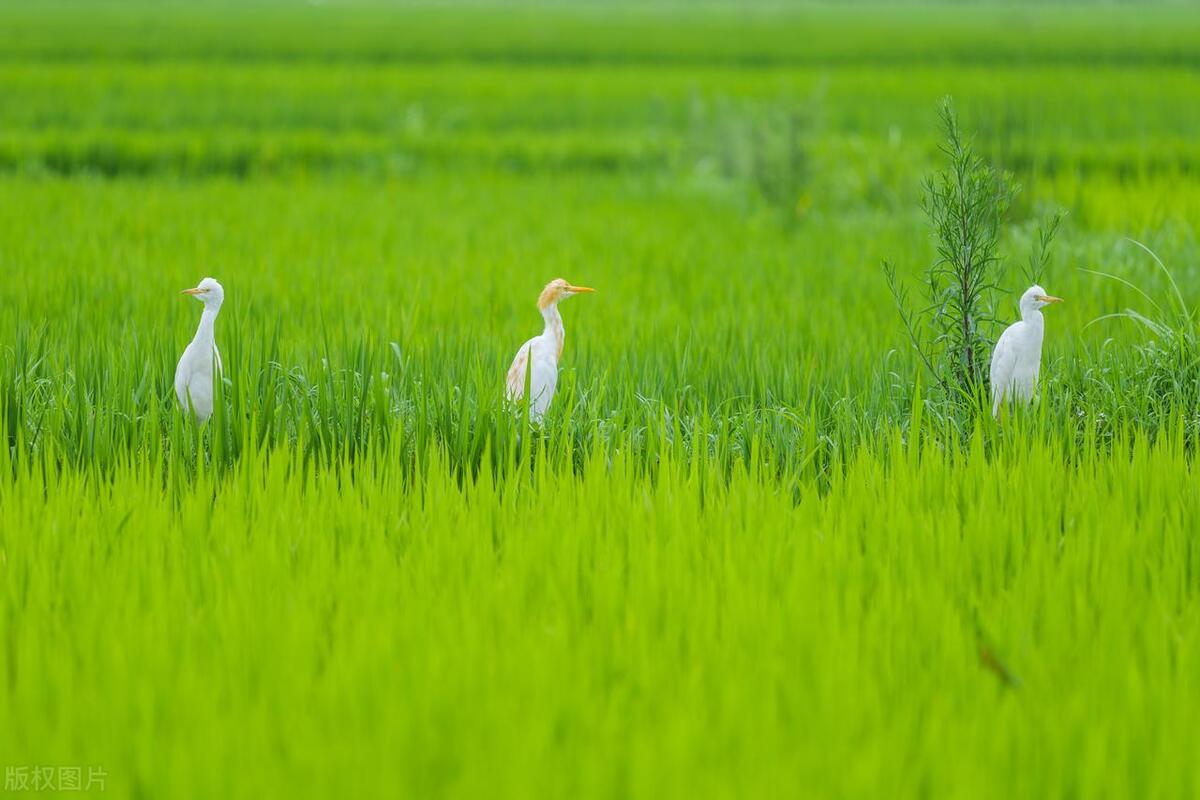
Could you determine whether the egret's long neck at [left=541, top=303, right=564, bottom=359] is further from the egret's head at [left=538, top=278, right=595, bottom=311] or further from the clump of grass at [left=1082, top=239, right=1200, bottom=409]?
the clump of grass at [left=1082, top=239, right=1200, bottom=409]

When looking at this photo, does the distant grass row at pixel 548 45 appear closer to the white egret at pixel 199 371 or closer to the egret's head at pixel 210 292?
the egret's head at pixel 210 292

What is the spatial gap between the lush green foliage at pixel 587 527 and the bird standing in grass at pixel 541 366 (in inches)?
2.4

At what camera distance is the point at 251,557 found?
2.22 meters

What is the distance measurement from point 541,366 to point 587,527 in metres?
0.87

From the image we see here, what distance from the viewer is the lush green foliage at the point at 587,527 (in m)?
1.62

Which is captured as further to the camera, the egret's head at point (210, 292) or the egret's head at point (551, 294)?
the egret's head at point (551, 294)

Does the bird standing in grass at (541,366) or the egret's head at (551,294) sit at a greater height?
the egret's head at (551,294)

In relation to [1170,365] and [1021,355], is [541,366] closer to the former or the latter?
[1021,355]

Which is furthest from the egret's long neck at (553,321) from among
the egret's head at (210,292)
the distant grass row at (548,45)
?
the distant grass row at (548,45)

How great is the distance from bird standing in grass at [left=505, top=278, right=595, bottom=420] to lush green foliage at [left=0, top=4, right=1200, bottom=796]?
0.06m

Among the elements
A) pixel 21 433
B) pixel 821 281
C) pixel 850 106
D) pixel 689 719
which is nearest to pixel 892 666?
pixel 689 719

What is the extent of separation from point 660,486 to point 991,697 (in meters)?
1.04

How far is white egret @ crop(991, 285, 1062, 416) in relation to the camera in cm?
308

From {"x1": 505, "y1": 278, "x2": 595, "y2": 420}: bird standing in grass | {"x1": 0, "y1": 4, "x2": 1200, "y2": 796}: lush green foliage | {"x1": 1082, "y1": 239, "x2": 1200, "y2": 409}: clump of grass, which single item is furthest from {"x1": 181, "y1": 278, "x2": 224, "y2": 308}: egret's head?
{"x1": 1082, "y1": 239, "x2": 1200, "y2": 409}: clump of grass
